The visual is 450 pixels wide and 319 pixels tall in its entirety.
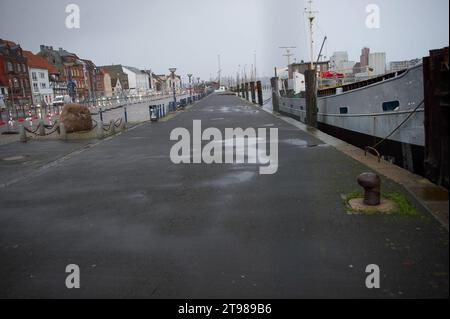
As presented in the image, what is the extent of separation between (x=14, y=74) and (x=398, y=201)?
3119 inches

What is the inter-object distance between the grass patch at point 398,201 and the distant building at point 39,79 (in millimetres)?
82541

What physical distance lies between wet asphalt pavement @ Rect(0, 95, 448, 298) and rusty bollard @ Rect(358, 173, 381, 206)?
1.63ft

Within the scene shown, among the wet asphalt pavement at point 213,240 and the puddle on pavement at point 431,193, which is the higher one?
the puddle on pavement at point 431,193

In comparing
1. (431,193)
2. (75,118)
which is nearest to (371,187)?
(431,193)

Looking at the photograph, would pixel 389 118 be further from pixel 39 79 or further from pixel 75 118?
pixel 39 79

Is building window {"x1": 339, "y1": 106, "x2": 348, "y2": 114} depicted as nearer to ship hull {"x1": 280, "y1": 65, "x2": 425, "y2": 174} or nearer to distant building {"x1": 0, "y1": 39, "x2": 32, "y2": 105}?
ship hull {"x1": 280, "y1": 65, "x2": 425, "y2": 174}

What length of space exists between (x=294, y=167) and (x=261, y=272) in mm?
5628

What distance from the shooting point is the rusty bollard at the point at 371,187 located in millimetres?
5914

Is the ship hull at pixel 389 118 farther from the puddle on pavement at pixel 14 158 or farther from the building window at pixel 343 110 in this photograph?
the puddle on pavement at pixel 14 158

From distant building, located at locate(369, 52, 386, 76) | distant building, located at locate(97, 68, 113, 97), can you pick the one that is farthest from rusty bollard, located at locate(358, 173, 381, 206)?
distant building, located at locate(97, 68, 113, 97)

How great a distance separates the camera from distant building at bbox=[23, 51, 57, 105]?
81.1m

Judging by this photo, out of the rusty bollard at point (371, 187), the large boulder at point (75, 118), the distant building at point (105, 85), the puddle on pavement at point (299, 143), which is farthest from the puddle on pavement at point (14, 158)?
the distant building at point (105, 85)
